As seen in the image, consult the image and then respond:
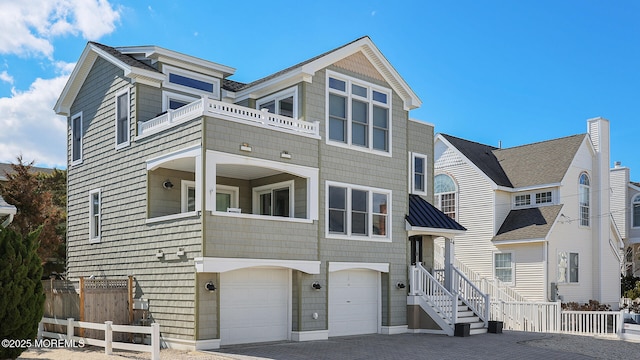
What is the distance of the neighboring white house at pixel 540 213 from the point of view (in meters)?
29.5

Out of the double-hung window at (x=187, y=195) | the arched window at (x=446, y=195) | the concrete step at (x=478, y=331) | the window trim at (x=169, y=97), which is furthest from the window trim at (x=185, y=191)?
the arched window at (x=446, y=195)

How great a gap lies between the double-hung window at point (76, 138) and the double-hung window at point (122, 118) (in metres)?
3.15

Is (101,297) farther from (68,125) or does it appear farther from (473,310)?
(473,310)

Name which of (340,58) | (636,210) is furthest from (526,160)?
(340,58)

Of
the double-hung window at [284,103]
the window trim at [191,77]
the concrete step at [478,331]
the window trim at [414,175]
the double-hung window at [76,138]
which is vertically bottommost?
the concrete step at [478,331]

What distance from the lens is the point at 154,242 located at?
18156mm

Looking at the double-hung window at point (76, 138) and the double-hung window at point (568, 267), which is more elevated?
the double-hung window at point (76, 138)

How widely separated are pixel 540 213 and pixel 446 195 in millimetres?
5286

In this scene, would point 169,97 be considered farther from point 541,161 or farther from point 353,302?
point 541,161

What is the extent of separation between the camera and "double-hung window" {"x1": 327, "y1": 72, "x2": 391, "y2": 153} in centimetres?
2053

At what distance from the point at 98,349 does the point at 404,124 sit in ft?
41.2

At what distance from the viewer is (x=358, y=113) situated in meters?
21.3

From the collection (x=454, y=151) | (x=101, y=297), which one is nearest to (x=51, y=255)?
(x=101, y=297)

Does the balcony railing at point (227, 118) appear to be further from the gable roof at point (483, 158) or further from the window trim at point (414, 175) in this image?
the gable roof at point (483, 158)
